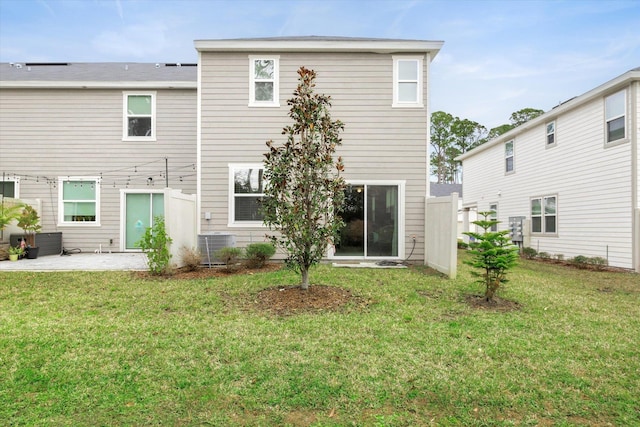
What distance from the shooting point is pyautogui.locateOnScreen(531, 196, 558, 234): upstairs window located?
1270 centimetres

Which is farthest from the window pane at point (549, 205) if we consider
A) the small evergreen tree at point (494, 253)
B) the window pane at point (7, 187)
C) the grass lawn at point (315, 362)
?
the window pane at point (7, 187)

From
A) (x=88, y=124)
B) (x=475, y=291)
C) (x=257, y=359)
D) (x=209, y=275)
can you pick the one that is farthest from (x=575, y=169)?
(x=88, y=124)

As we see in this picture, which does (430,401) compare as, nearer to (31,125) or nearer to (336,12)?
(31,125)

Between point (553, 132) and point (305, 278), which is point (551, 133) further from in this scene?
point (305, 278)

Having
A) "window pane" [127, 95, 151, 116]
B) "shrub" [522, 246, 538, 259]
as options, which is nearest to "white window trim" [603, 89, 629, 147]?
"shrub" [522, 246, 538, 259]

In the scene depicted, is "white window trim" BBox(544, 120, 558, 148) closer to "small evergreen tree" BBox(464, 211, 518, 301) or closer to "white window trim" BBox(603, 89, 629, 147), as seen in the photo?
"white window trim" BBox(603, 89, 629, 147)

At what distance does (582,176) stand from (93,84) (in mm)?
15460

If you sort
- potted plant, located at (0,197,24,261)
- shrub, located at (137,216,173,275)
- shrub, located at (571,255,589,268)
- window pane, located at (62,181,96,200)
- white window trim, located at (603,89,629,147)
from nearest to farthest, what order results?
shrub, located at (137,216,173,275) < potted plant, located at (0,197,24,261) < white window trim, located at (603,89,629,147) < shrub, located at (571,255,589,268) < window pane, located at (62,181,96,200)

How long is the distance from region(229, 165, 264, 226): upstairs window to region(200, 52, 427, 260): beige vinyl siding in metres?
0.17

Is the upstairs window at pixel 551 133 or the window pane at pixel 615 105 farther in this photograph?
the upstairs window at pixel 551 133

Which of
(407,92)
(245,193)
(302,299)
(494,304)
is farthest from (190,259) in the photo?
(407,92)

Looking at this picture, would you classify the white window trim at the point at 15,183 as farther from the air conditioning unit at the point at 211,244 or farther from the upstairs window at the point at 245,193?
the upstairs window at the point at 245,193

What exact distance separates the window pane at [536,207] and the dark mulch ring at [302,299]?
1090 cm

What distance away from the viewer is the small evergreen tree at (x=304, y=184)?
212 inches
